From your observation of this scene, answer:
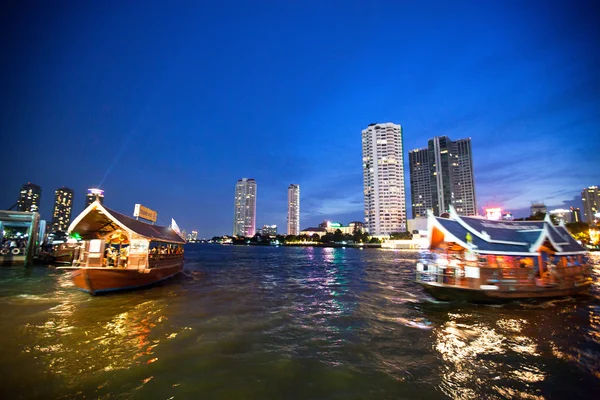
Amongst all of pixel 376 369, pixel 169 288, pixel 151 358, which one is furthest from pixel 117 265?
pixel 376 369

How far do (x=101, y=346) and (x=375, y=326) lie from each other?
1019 cm

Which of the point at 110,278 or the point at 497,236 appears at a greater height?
the point at 497,236

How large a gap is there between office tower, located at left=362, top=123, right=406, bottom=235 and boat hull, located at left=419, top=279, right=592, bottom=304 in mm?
165456

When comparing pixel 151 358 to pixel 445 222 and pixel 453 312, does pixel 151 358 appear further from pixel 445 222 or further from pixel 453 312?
pixel 445 222

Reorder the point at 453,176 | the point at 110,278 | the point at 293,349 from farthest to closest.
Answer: the point at 453,176 → the point at 110,278 → the point at 293,349

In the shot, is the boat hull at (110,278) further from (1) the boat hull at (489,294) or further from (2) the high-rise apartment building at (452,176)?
(2) the high-rise apartment building at (452,176)

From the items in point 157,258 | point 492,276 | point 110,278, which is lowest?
point 110,278

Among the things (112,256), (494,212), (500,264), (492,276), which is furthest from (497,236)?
(112,256)

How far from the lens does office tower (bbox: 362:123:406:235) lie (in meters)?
177

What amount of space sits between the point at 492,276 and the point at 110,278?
22946 mm

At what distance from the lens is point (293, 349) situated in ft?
29.9

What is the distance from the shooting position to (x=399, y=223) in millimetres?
175875

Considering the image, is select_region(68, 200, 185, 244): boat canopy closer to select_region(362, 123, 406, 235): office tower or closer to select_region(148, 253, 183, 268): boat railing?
select_region(148, 253, 183, 268): boat railing

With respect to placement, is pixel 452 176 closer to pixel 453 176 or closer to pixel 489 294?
pixel 453 176
